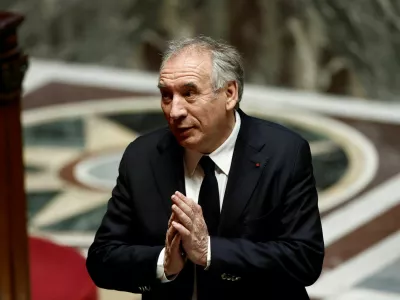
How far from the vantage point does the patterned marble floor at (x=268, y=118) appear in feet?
19.1

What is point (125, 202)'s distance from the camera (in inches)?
105

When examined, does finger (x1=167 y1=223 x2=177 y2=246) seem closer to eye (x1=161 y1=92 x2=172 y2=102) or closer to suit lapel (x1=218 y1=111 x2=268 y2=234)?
suit lapel (x1=218 y1=111 x2=268 y2=234)

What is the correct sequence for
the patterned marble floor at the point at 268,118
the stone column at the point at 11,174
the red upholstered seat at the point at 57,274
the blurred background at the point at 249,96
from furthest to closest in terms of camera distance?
the blurred background at the point at 249,96
the patterned marble floor at the point at 268,118
the red upholstered seat at the point at 57,274
the stone column at the point at 11,174

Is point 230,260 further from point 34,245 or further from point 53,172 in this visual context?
point 53,172

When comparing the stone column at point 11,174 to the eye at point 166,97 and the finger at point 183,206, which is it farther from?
the finger at point 183,206

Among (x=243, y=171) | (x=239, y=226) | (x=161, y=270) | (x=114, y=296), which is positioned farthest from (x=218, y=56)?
(x=114, y=296)

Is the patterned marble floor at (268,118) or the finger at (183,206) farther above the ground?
the finger at (183,206)

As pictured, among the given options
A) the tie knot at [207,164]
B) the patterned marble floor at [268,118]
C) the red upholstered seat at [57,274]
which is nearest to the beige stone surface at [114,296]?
the patterned marble floor at [268,118]

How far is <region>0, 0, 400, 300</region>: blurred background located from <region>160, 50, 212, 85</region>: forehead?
3284 mm

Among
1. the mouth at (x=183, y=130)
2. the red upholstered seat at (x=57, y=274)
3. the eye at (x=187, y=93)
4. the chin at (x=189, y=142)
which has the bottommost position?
the red upholstered seat at (x=57, y=274)

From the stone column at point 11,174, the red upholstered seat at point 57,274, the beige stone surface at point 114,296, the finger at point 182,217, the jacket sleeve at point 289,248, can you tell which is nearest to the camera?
the finger at point 182,217

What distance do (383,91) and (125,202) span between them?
567 cm

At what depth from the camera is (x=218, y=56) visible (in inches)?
98.7

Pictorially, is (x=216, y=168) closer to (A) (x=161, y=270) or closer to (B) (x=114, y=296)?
(A) (x=161, y=270)
